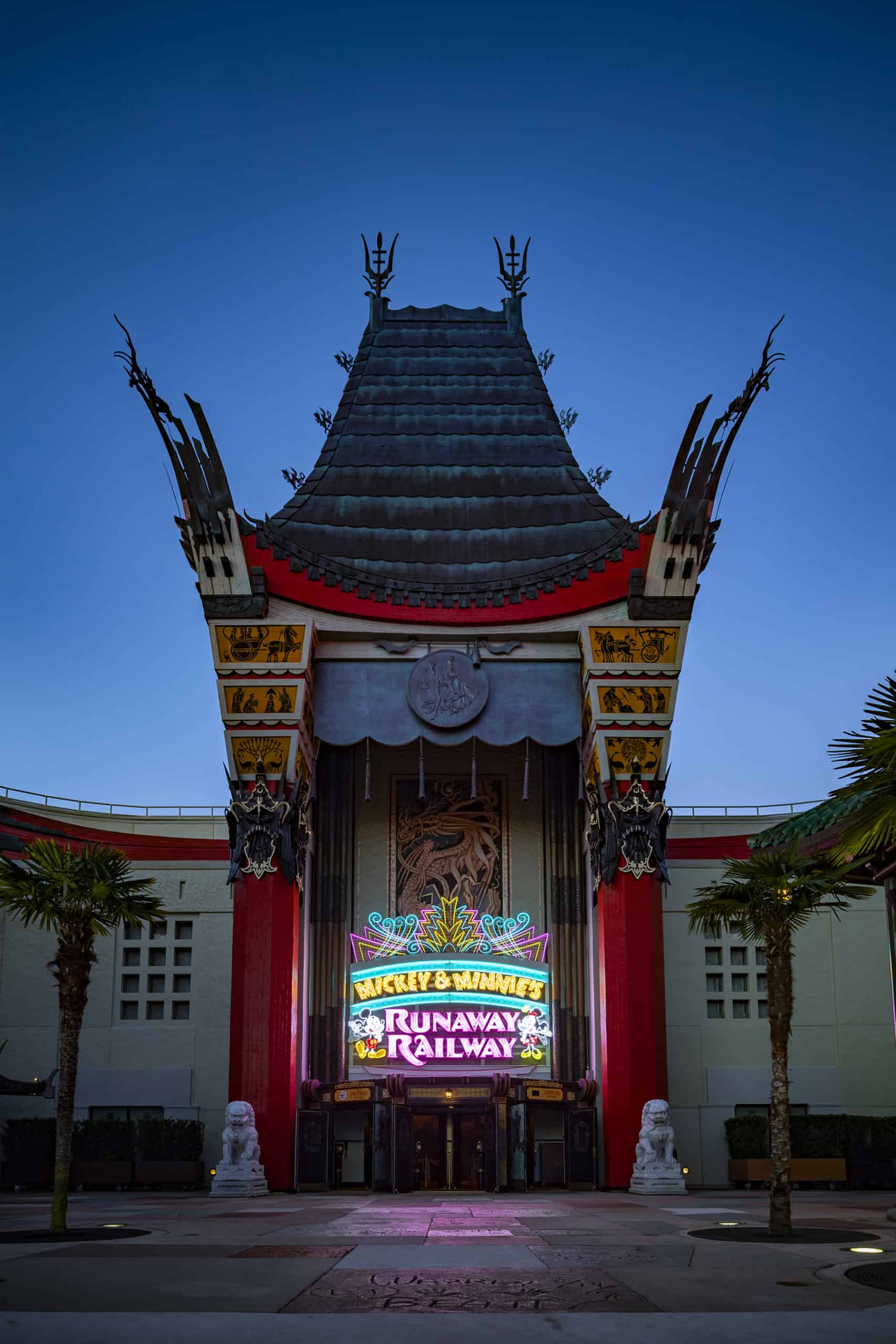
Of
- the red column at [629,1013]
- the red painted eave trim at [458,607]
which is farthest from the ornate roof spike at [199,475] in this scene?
the red column at [629,1013]

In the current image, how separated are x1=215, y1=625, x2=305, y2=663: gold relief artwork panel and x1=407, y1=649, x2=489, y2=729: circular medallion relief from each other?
3.83 metres

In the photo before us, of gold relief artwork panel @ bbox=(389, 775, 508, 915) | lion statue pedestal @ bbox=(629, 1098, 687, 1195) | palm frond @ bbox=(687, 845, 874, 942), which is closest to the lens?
palm frond @ bbox=(687, 845, 874, 942)

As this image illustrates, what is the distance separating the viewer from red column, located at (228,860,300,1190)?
36.7 m

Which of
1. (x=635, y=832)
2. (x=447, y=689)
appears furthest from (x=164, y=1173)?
(x=635, y=832)

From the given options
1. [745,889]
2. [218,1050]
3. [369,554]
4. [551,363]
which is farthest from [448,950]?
[551,363]

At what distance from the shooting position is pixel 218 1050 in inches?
1655

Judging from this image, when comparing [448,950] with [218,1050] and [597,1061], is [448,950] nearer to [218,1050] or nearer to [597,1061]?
[597,1061]

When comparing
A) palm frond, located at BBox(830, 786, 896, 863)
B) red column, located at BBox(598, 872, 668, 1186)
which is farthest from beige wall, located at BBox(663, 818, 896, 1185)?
palm frond, located at BBox(830, 786, 896, 863)

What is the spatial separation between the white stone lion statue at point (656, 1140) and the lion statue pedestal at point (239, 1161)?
1038 cm

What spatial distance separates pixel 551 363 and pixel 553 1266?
4068 cm

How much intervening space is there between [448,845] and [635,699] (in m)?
8.23

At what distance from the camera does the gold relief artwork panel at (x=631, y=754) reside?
129 feet

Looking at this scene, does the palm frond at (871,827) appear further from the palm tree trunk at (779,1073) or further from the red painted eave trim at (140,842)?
the red painted eave trim at (140,842)

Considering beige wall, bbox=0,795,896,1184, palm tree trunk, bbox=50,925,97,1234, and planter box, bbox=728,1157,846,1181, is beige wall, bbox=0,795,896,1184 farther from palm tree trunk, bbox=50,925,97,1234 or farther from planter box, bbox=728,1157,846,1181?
palm tree trunk, bbox=50,925,97,1234
